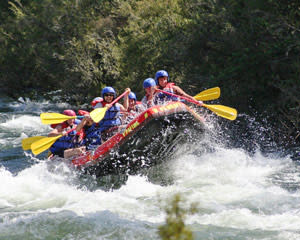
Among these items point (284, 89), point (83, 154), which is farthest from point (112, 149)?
point (284, 89)

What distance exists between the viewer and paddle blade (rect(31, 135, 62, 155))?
7.65 m

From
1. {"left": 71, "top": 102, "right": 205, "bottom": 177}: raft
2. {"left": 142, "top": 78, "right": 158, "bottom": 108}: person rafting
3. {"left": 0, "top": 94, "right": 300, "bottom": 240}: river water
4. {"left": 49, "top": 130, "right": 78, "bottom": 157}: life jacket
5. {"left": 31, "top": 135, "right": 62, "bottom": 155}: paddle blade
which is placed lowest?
{"left": 0, "top": 94, "right": 300, "bottom": 240}: river water

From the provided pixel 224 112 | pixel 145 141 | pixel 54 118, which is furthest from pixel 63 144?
pixel 224 112

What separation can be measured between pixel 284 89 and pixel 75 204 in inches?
183

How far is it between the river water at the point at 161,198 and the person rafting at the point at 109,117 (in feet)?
2.75

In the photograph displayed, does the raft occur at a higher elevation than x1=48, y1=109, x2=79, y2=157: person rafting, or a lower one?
lower

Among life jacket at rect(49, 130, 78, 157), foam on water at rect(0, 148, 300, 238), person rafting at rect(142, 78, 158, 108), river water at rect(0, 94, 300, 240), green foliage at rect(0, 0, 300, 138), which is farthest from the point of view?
green foliage at rect(0, 0, 300, 138)

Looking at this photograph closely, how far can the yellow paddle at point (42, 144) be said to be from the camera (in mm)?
7656

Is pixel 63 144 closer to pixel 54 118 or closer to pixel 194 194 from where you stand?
pixel 54 118

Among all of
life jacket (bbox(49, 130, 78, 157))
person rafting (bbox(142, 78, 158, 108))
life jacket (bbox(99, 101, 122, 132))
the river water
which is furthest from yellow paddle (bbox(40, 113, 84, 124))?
person rafting (bbox(142, 78, 158, 108))

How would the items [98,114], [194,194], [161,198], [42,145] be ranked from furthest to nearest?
[42,145] → [98,114] → [194,194] → [161,198]

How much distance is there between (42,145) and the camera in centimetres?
765

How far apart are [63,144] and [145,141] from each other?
1.66 metres

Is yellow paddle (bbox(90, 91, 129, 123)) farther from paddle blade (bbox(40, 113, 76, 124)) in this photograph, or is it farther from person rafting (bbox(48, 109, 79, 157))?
person rafting (bbox(48, 109, 79, 157))
